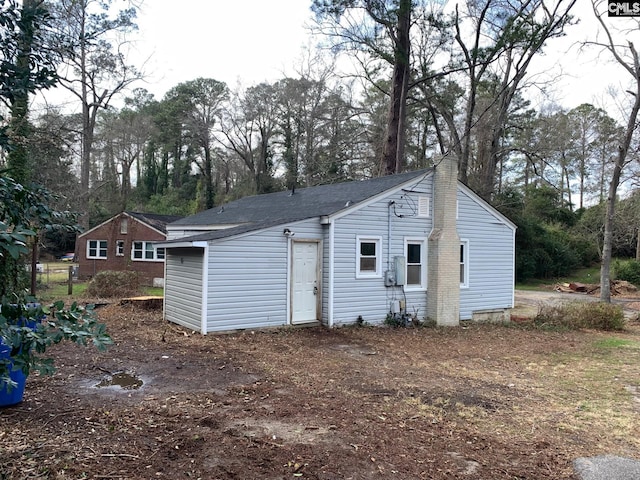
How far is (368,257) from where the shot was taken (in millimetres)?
11727

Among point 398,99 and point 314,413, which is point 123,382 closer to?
point 314,413

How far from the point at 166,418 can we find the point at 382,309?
7753 millimetres

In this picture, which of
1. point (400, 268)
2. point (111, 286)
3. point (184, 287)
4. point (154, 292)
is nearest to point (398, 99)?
point (400, 268)

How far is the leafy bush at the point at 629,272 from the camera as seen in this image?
1065 inches

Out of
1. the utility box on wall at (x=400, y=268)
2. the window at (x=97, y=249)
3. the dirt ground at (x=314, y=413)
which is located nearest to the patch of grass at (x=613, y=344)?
the dirt ground at (x=314, y=413)

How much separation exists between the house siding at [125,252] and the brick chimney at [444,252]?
14.8m

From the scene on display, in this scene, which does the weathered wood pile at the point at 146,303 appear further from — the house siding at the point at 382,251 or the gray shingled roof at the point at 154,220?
the gray shingled roof at the point at 154,220

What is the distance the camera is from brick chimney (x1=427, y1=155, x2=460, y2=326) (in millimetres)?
12328

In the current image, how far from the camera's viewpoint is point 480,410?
5441 mm

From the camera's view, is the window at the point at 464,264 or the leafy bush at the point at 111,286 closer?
the window at the point at 464,264

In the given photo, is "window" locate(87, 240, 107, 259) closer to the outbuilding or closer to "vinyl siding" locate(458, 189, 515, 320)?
the outbuilding

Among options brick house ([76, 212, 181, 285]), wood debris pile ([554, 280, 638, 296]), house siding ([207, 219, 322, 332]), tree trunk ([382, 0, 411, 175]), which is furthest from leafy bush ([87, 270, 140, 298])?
wood debris pile ([554, 280, 638, 296])

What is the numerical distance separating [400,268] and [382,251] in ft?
2.14

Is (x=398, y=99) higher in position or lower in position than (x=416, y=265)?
higher
